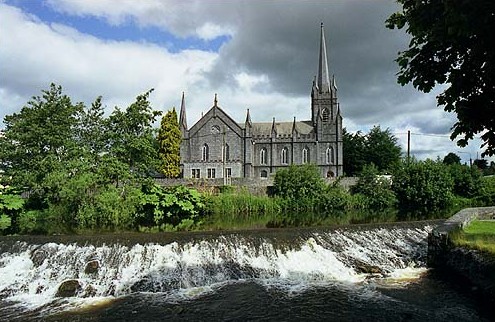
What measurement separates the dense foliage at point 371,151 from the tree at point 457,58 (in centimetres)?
6266

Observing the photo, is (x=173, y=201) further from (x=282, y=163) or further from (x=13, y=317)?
(x=282, y=163)

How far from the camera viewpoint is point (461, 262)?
41.9 feet

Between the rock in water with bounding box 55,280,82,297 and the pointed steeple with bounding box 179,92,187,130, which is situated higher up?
the pointed steeple with bounding box 179,92,187,130

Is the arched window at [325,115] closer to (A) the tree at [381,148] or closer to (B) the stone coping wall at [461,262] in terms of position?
(A) the tree at [381,148]

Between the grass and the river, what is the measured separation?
145 cm

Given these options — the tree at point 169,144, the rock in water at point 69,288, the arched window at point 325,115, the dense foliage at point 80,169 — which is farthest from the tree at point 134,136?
Answer: the arched window at point 325,115

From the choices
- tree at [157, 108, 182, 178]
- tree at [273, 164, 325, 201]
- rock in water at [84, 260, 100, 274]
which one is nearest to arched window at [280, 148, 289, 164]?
tree at [157, 108, 182, 178]

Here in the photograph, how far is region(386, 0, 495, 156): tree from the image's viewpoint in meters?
5.57

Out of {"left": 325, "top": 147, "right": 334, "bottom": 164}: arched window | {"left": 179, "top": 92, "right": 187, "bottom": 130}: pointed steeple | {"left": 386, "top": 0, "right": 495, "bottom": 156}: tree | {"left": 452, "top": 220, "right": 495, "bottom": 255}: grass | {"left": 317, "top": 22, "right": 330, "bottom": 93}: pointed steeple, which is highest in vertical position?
{"left": 317, "top": 22, "right": 330, "bottom": 93}: pointed steeple

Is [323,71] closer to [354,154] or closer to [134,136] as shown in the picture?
[354,154]

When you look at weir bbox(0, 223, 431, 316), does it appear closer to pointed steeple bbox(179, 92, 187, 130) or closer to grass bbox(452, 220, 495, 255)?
grass bbox(452, 220, 495, 255)

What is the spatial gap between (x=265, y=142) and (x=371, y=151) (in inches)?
756

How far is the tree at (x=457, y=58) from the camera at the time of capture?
557 cm

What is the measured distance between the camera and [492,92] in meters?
6.75
